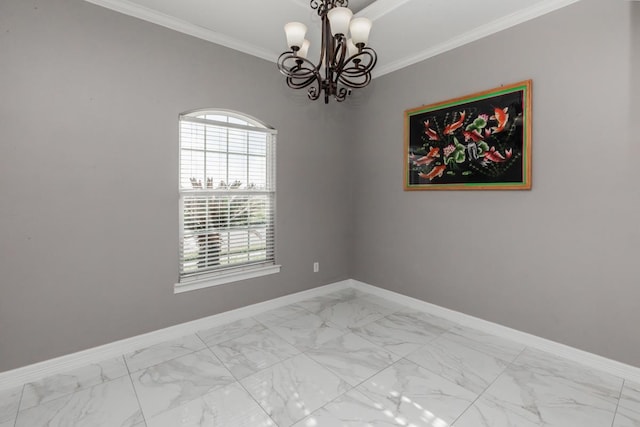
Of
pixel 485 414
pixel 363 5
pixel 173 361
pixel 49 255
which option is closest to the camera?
pixel 485 414

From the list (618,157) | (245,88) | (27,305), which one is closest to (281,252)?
(245,88)

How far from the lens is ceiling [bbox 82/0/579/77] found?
8.09 ft

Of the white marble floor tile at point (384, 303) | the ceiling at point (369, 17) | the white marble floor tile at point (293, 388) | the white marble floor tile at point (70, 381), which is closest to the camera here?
the white marble floor tile at point (293, 388)

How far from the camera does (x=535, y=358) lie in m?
2.41

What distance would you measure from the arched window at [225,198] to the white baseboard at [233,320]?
1.22ft

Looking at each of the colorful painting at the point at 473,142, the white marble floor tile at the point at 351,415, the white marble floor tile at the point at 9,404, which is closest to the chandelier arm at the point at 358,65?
the colorful painting at the point at 473,142

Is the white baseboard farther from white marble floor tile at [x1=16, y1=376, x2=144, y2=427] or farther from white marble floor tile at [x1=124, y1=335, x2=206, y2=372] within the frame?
white marble floor tile at [x1=16, y1=376, x2=144, y2=427]

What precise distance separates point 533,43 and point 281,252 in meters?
3.02

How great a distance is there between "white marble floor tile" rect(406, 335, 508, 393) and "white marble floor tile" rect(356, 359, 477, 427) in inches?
3.3

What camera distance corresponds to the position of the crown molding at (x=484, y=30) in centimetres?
242

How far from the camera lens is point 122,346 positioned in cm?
249

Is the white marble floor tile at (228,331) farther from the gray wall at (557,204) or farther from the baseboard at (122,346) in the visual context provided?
the gray wall at (557,204)

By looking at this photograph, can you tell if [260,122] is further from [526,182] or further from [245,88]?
[526,182]

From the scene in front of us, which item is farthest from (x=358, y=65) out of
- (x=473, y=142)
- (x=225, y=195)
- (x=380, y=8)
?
(x=225, y=195)
